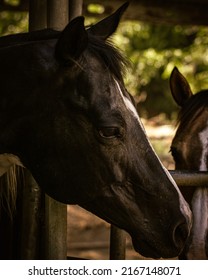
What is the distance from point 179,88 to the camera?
11.6ft

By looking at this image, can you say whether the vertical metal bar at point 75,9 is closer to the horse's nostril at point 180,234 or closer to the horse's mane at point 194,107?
the horse's mane at point 194,107

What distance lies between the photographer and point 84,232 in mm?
7426

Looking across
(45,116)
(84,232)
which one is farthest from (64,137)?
(84,232)

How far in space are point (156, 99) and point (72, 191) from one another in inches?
565

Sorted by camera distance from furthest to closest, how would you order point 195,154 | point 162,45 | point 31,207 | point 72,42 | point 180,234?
point 162,45, point 195,154, point 31,207, point 180,234, point 72,42

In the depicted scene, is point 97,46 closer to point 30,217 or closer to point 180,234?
point 180,234

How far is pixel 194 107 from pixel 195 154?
304mm

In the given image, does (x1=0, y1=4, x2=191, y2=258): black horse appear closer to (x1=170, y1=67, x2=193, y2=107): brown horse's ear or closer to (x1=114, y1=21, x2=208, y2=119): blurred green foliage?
(x1=170, y1=67, x2=193, y2=107): brown horse's ear

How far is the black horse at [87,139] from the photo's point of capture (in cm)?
202

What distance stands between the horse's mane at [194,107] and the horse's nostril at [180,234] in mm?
1198

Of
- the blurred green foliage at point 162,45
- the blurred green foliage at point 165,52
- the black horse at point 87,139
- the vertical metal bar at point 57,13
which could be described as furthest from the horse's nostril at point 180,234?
the blurred green foliage at point 162,45

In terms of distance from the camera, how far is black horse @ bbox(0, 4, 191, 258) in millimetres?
2018

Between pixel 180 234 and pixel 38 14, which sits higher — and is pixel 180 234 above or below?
below

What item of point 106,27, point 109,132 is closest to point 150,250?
point 109,132
